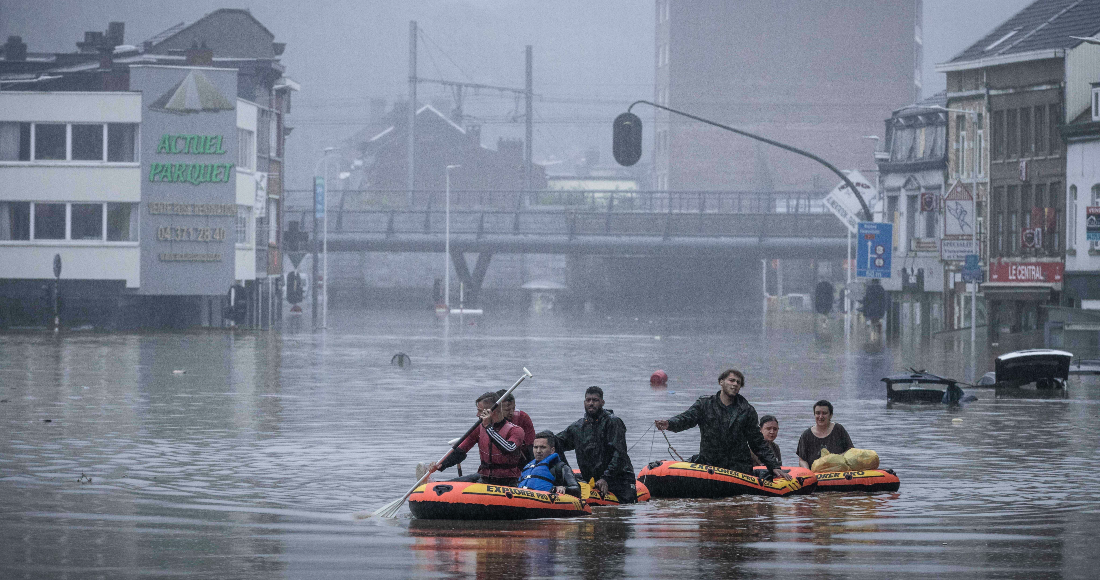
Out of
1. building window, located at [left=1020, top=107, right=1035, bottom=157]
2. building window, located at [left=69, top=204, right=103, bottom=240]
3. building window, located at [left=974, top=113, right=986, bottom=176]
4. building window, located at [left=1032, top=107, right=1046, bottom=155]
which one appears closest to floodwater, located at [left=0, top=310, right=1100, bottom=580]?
building window, located at [left=1032, top=107, right=1046, bottom=155]

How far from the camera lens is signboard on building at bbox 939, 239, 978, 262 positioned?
56531 millimetres

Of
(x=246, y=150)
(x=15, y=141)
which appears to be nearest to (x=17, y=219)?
(x=15, y=141)

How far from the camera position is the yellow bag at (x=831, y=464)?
1812 centimetres

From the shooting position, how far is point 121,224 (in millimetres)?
68750

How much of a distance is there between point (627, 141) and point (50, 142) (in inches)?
1609

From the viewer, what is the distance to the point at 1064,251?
187 feet

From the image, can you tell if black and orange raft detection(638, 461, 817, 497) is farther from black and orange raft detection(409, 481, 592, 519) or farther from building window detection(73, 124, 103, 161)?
building window detection(73, 124, 103, 161)

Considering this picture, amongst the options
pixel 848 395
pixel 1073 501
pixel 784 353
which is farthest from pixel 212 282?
pixel 1073 501

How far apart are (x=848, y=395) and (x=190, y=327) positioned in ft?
138

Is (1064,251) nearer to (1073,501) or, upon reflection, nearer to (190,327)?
(190,327)

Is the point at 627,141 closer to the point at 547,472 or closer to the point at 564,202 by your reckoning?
the point at 547,472

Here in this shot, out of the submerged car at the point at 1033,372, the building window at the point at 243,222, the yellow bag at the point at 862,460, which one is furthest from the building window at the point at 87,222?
the yellow bag at the point at 862,460

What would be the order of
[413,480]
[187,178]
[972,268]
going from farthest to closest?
1. [187,178]
2. [972,268]
3. [413,480]

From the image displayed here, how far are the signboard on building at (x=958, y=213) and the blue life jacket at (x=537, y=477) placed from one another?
44.7 m
